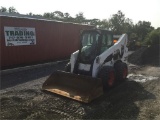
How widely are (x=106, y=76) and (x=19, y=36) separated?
6789mm

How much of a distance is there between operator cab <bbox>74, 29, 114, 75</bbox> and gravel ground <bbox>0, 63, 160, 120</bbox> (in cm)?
127

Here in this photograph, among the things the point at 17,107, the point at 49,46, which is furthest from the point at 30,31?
the point at 17,107

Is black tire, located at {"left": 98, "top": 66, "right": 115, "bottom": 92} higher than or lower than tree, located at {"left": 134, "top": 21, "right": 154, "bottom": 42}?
lower

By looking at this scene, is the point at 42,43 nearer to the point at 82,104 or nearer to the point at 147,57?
the point at 147,57

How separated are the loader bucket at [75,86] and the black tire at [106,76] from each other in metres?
0.61

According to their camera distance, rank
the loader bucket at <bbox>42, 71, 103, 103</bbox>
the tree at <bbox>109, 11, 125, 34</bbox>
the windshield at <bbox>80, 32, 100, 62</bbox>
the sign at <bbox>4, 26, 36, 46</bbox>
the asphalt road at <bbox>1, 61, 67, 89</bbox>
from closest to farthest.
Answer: the loader bucket at <bbox>42, 71, 103, 103</bbox>
the windshield at <bbox>80, 32, 100, 62</bbox>
the asphalt road at <bbox>1, 61, 67, 89</bbox>
the sign at <bbox>4, 26, 36, 46</bbox>
the tree at <bbox>109, 11, 125, 34</bbox>

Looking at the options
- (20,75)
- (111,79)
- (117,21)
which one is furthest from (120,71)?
(117,21)

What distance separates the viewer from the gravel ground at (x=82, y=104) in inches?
222

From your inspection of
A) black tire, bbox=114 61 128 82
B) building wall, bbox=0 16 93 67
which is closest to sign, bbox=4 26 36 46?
building wall, bbox=0 16 93 67

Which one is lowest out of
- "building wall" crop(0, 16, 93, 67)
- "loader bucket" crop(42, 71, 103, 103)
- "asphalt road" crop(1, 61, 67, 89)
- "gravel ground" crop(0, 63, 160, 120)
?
"asphalt road" crop(1, 61, 67, 89)

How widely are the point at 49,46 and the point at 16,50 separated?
110 inches

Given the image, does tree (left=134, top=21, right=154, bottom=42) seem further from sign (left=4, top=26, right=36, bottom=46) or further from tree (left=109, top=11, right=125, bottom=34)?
sign (left=4, top=26, right=36, bottom=46)

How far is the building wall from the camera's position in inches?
465

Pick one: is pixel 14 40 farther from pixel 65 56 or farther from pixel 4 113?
pixel 4 113
